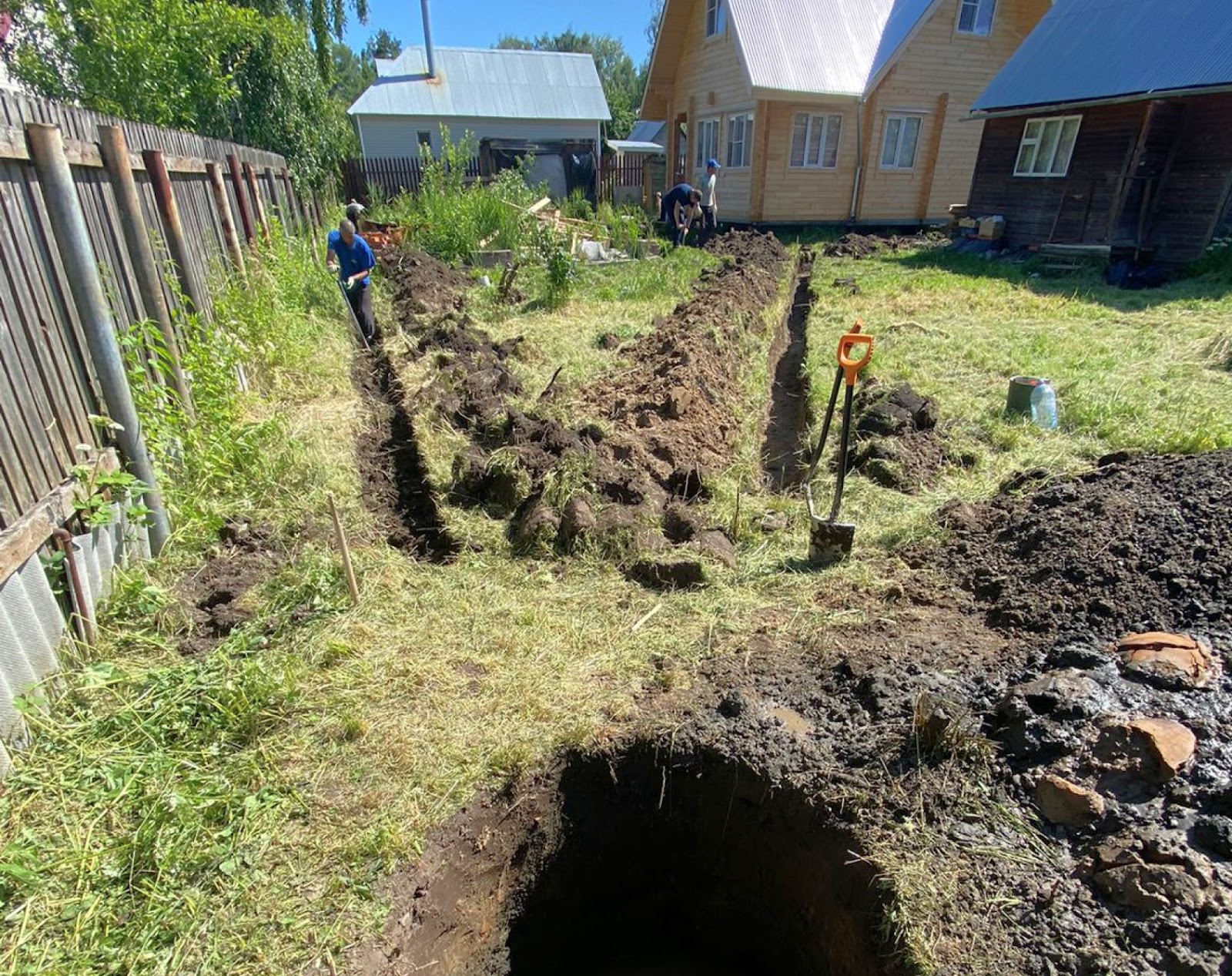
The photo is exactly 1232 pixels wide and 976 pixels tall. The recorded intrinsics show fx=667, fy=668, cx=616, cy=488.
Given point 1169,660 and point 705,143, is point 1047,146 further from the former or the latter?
point 1169,660

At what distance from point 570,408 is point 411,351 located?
2.63 meters

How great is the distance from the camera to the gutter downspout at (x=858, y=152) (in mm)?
17391

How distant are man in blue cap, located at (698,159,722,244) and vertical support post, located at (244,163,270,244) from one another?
10.5 m

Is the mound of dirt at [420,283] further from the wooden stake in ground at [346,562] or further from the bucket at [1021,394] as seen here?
the bucket at [1021,394]

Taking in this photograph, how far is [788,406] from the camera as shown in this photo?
7145mm

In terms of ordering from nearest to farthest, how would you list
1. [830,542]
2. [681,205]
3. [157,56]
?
[830,542] → [157,56] → [681,205]

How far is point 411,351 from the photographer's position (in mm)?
7605

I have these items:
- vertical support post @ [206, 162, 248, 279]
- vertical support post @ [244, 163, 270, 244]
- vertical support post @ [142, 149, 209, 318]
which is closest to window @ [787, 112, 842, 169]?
vertical support post @ [244, 163, 270, 244]

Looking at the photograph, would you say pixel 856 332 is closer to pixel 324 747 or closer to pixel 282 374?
pixel 324 747

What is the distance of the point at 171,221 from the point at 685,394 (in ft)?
13.6

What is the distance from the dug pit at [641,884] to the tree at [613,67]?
57087mm

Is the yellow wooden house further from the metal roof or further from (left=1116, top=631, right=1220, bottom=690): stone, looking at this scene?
the metal roof

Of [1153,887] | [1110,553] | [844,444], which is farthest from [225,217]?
[1153,887]

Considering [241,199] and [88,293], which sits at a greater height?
[241,199]
